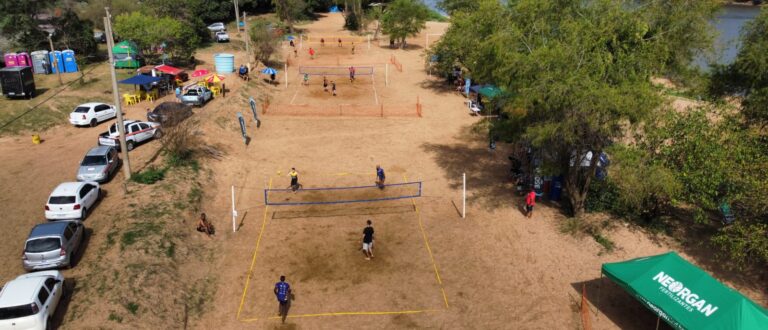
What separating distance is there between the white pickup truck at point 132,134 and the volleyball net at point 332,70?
81.8 feet

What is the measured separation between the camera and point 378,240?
73.7ft

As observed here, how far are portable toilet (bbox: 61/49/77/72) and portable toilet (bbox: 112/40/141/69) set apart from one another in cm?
362

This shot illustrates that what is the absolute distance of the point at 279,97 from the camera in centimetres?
4512

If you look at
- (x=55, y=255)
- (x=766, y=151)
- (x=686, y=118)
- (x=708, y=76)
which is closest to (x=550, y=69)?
(x=686, y=118)

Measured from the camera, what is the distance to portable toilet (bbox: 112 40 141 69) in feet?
159

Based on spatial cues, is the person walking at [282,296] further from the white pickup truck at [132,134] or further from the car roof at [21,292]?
the white pickup truck at [132,134]

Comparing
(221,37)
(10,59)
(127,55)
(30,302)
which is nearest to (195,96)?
(127,55)

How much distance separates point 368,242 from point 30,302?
11.3m

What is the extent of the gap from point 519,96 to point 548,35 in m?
3.29

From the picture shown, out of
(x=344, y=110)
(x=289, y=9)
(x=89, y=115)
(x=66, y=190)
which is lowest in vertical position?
(x=344, y=110)

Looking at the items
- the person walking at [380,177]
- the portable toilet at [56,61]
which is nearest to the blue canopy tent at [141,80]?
the portable toilet at [56,61]

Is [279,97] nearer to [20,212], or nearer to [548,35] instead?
[20,212]

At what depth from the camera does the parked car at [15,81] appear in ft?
118

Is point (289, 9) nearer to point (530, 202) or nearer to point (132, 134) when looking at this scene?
point (132, 134)
